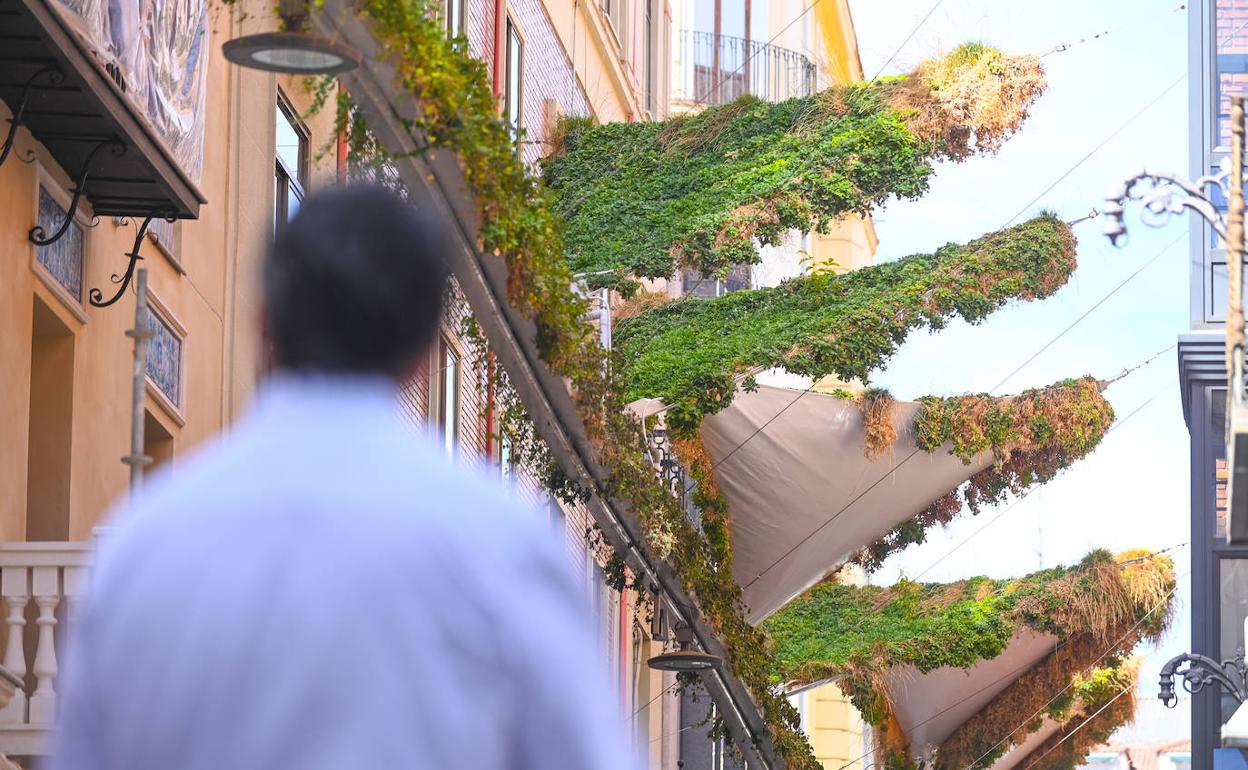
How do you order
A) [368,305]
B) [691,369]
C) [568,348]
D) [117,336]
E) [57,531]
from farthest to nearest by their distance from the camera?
[691,369], [568,348], [117,336], [57,531], [368,305]

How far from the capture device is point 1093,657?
98.1ft

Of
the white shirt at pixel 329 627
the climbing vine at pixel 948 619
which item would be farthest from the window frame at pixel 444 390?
the white shirt at pixel 329 627

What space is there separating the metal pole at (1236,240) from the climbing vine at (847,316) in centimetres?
463

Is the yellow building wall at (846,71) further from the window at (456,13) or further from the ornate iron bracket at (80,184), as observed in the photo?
the ornate iron bracket at (80,184)

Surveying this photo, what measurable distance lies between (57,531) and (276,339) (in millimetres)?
9159

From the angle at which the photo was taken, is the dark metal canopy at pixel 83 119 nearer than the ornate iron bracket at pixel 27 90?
Yes

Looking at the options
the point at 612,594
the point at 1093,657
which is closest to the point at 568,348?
the point at 612,594

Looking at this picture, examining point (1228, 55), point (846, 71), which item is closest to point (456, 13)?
point (1228, 55)

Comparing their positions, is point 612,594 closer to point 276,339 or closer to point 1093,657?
point 1093,657

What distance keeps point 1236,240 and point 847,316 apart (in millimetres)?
6161

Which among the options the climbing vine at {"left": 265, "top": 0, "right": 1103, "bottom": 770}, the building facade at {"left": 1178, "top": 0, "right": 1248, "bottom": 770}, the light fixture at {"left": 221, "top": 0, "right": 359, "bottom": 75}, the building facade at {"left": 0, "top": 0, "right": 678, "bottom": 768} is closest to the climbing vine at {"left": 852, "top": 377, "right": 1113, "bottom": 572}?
the building facade at {"left": 1178, "top": 0, "right": 1248, "bottom": 770}

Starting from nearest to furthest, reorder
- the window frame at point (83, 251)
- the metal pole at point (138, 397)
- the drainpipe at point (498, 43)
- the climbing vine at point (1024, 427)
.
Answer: the metal pole at point (138, 397)
the window frame at point (83, 251)
the drainpipe at point (498, 43)
the climbing vine at point (1024, 427)

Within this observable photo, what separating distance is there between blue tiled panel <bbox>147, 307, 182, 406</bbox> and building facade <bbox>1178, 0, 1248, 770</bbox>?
575 inches

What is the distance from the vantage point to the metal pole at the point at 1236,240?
12.9 meters
